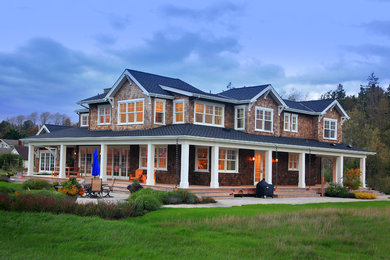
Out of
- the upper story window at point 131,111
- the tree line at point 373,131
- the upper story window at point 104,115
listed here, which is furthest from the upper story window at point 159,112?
the tree line at point 373,131

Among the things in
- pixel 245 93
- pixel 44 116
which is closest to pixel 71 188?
pixel 245 93

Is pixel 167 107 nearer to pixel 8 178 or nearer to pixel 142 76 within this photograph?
pixel 142 76

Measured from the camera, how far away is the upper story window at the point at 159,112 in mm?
26141

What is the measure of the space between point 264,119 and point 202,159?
6098 millimetres

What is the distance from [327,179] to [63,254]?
3672 centimetres

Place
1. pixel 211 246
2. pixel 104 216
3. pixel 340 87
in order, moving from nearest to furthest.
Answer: pixel 211 246
pixel 104 216
pixel 340 87

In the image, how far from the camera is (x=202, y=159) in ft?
83.4

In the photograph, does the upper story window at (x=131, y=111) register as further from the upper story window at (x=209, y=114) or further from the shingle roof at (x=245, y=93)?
the shingle roof at (x=245, y=93)

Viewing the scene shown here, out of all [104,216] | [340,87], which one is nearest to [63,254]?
[104,216]

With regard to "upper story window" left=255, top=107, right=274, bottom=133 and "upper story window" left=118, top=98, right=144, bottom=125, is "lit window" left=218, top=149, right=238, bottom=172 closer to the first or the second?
"upper story window" left=255, top=107, right=274, bottom=133

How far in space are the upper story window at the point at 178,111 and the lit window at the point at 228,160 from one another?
323 cm

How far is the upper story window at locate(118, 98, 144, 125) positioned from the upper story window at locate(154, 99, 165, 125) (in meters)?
0.95

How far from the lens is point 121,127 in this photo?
2764 cm

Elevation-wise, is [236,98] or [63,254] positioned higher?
[236,98]
